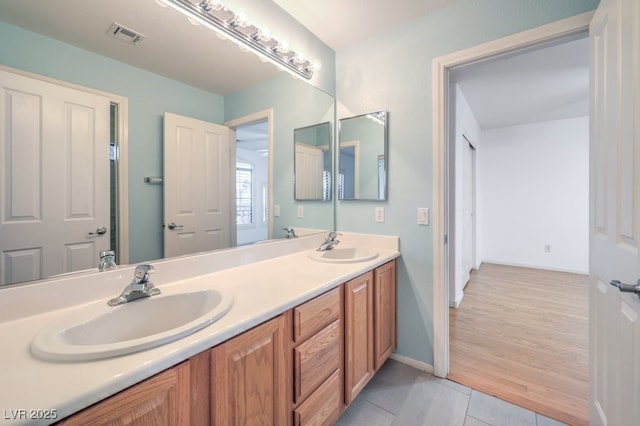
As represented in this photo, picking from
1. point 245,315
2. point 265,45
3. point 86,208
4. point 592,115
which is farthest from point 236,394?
point 592,115

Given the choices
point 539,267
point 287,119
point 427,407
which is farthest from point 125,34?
point 539,267

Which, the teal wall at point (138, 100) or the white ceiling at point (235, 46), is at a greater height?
the white ceiling at point (235, 46)

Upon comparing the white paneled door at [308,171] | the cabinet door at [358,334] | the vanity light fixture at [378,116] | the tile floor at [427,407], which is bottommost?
the tile floor at [427,407]

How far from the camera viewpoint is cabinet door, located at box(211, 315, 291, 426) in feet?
2.49

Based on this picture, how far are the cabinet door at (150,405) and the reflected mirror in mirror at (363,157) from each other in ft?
5.20

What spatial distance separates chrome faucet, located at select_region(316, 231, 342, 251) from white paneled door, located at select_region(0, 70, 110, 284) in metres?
1.19

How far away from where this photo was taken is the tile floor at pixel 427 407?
1.40 metres

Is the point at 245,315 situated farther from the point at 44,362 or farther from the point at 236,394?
the point at 44,362

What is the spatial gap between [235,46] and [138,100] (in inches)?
25.4

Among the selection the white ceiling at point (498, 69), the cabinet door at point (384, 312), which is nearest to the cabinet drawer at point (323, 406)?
the cabinet door at point (384, 312)

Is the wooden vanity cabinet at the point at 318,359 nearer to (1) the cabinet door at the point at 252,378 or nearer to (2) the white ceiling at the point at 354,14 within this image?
(1) the cabinet door at the point at 252,378

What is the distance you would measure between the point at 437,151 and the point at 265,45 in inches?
47.4

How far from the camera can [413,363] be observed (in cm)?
183

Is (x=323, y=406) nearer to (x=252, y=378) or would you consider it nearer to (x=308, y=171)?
(x=252, y=378)
